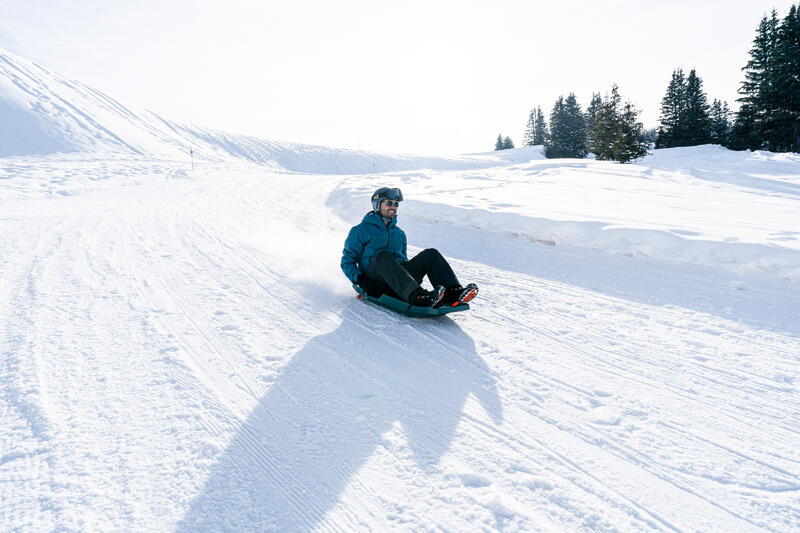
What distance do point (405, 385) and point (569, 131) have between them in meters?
59.2

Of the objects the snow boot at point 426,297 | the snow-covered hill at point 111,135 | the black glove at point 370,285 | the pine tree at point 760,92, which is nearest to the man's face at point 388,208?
the black glove at point 370,285

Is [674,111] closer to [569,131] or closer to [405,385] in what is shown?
[569,131]

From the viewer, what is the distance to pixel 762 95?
103 feet

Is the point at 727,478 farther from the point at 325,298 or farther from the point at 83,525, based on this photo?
the point at 325,298

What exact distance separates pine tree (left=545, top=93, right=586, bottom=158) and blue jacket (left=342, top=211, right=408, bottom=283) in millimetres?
56814

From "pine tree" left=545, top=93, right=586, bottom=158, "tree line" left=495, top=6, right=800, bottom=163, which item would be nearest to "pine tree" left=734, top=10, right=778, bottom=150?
"tree line" left=495, top=6, right=800, bottom=163

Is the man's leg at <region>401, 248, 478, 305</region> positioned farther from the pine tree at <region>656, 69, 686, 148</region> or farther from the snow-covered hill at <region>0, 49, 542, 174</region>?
the pine tree at <region>656, 69, 686, 148</region>

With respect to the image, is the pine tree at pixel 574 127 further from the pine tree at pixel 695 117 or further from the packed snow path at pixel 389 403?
the packed snow path at pixel 389 403

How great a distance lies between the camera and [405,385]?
2855mm

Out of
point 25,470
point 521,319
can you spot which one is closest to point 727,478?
point 521,319

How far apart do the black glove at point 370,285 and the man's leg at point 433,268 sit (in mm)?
405

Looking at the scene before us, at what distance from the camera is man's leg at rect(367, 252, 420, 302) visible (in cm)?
387

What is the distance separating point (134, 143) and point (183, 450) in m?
33.1

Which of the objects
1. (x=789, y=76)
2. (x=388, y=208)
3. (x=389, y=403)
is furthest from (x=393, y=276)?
(x=789, y=76)
